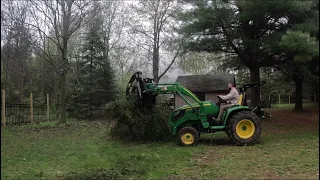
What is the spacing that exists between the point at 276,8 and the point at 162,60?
17197mm

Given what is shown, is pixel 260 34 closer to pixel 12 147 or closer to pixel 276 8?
pixel 276 8

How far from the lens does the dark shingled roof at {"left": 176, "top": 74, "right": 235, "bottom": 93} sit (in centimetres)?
2164

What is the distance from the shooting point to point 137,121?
8.95m

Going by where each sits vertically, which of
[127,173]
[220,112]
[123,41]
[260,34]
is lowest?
[127,173]

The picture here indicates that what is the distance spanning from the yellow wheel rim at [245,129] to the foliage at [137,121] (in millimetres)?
1954

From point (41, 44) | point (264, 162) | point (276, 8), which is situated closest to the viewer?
point (264, 162)

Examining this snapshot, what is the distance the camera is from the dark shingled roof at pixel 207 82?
21641 millimetres

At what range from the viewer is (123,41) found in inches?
1008

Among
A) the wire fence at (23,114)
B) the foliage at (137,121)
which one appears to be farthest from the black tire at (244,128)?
the wire fence at (23,114)

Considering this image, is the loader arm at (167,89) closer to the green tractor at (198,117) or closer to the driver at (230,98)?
the green tractor at (198,117)

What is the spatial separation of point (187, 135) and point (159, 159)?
2.07 metres

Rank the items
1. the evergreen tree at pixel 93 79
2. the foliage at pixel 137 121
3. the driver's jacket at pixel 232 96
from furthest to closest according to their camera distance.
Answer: the evergreen tree at pixel 93 79 < the foliage at pixel 137 121 < the driver's jacket at pixel 232 96

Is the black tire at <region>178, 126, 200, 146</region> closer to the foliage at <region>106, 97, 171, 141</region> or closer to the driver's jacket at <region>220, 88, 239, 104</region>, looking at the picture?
the foliage at <region>106, 97, 171, 141</region>

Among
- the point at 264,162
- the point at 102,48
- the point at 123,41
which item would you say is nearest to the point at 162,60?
the point at 123,41
